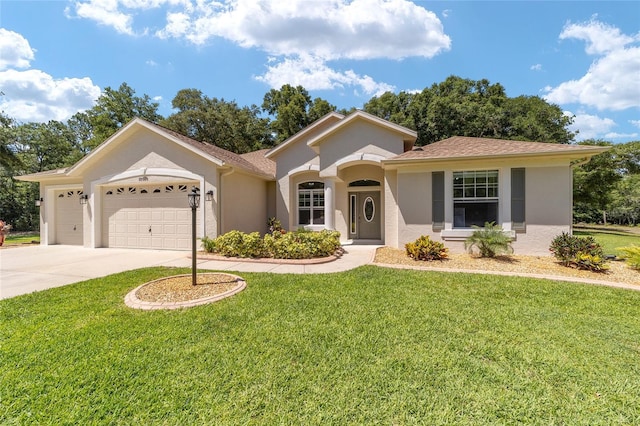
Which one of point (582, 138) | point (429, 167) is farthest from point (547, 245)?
point (582, 138)

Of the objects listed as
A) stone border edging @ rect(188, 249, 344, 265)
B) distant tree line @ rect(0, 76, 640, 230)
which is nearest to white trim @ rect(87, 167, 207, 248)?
stone border edging @ rect(188, 249, 344, 265)

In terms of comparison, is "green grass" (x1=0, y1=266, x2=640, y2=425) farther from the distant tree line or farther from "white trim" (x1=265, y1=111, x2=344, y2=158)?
the distant tree line

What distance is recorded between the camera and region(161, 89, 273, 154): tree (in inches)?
1080

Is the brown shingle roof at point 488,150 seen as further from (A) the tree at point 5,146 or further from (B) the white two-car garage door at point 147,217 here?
(A) the tree at point 5,146

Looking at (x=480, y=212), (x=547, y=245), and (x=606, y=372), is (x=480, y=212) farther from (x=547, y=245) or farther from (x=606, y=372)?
(x=606, y=372)

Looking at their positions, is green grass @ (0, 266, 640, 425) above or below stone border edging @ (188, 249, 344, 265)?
below

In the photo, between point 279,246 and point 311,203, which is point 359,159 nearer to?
point 311,203

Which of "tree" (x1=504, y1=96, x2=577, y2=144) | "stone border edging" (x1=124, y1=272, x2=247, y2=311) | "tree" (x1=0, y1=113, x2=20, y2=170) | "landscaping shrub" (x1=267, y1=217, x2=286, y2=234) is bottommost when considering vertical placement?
"stone border edging" (x1=124, y1=272, x2=247, y2=311)

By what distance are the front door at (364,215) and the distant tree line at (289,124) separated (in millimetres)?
13827

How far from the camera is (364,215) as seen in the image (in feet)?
41.6

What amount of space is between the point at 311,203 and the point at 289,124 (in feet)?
49.7

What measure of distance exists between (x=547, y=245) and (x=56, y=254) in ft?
57.6

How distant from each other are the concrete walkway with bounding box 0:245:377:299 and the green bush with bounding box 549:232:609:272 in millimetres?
5416

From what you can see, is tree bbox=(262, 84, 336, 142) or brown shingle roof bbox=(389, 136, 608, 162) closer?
brown shingle roof bbox=(389, 136, 608, 162)
